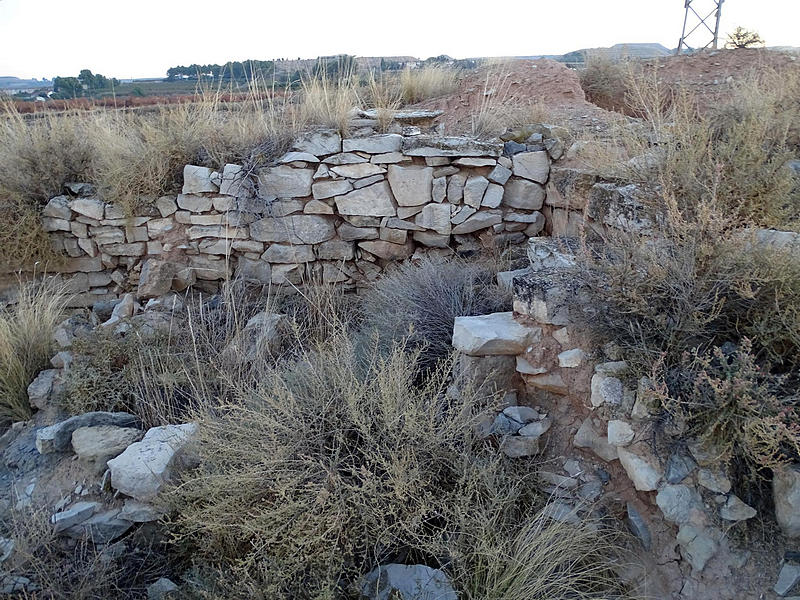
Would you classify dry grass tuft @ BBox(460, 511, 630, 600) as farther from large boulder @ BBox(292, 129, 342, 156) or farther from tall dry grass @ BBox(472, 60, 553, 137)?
tall dry grass @ BBox(472, 60, 553, 137)

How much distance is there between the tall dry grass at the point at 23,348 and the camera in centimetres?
368

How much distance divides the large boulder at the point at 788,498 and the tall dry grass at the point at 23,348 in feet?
13.4

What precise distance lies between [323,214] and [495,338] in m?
2.43

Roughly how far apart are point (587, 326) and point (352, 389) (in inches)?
45.4

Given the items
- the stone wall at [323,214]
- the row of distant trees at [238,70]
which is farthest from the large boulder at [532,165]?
the row of distant trees at [238,70]

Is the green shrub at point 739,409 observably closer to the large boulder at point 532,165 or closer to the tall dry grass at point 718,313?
the tall dry grass at point 718,313

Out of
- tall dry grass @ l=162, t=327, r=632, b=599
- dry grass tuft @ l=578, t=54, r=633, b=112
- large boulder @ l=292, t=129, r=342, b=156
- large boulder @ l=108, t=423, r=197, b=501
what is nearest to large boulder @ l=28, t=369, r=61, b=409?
large boulder @ l=108, t=423, r=197, b=501

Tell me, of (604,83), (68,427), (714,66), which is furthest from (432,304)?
(714,66)

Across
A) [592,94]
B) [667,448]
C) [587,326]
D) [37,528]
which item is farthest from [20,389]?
[592,94]

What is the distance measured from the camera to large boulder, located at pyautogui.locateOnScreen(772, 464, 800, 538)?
203 centimetres

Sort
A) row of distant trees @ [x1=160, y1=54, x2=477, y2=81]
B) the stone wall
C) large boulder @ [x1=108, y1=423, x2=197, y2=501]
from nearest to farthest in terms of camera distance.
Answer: large boulder @ [x1=108, y1=423, x2=197, y2=501] → the stone wall → row of distant trees @ [x1=160, y1=54, x2=477, y2=81]

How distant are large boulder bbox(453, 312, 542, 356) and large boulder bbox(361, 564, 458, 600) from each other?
1.16m

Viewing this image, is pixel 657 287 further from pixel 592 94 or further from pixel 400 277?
pixel 592 94

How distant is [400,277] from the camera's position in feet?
13.3
